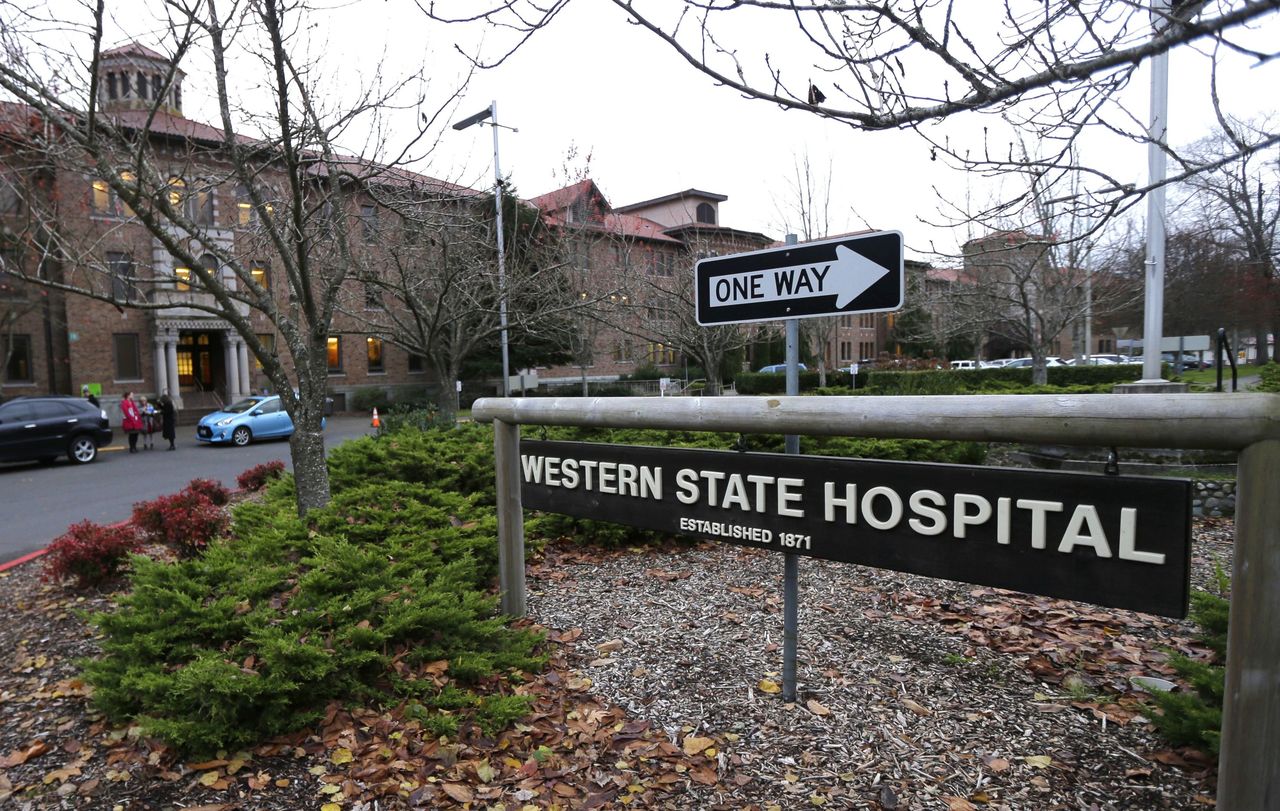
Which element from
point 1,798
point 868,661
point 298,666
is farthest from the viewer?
point 868,661

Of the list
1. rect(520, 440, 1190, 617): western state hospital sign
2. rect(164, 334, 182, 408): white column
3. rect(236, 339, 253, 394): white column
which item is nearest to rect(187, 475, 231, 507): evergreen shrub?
rect(520, 440, 1190, 617): western state hospital sign

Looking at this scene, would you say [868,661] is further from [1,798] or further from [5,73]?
[5,73]

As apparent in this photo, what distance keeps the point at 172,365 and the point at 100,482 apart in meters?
16.9

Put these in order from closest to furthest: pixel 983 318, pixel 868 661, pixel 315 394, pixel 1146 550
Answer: pixel 1146 550 < pixel 868 661 < pixel 315 394 < pixel 983 318

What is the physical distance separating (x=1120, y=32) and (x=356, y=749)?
13.6 ft

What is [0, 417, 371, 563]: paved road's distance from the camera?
9.94m

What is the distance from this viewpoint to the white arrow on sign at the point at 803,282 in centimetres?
301

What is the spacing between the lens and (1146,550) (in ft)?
7.18

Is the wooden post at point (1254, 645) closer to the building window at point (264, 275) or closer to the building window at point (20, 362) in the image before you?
the building window at point (264, 275)

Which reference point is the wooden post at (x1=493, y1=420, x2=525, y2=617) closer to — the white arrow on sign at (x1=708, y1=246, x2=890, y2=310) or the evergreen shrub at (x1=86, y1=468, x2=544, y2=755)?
the evergreen shrub at (x1=86, y1=468, x2=544, y2=755)

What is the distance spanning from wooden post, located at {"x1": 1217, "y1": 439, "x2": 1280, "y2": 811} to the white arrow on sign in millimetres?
1399

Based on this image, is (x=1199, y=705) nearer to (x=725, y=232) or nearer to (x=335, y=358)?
(x=725, y=232)

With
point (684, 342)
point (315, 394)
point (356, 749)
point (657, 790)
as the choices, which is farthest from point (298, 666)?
point (684, 342)

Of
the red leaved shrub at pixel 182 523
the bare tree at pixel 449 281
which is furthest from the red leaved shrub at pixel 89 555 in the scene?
the bare tree at pixel 449 281
